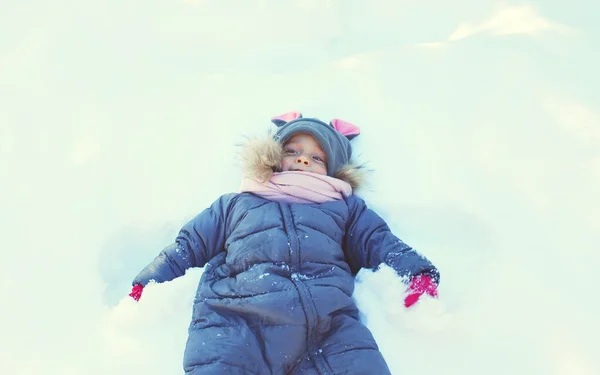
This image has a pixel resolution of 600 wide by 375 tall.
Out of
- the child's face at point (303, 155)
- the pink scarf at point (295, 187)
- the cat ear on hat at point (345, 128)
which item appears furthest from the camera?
the cat ear on hat at point (345, 128)

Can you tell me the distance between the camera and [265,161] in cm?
162

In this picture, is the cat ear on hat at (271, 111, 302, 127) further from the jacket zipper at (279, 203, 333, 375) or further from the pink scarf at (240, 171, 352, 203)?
the jacket zipper at (279, 203, 333, 375)

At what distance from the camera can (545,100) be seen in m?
1.83

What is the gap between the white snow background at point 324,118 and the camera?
4.31ft

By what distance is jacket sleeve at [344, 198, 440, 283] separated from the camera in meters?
1.41

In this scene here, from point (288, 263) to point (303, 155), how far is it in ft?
1.56

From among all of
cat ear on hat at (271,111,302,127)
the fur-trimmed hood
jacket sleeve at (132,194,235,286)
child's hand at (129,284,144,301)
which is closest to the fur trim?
the fur-trimmed hood

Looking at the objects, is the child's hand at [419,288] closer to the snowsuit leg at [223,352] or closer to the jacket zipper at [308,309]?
the jacket zipper at [308,309]

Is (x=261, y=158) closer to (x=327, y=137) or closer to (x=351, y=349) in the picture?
(x=327, y=137)

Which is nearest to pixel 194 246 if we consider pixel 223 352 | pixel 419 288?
pixel 223 352

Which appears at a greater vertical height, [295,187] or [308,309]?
[295,187]

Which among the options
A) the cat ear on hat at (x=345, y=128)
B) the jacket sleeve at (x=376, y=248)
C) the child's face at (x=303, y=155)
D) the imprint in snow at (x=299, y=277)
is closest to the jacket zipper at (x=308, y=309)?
the imprint in snow at (x=299, y=277)

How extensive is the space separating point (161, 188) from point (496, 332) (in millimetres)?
1159

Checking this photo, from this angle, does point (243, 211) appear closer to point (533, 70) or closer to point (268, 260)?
point (268, 260)
